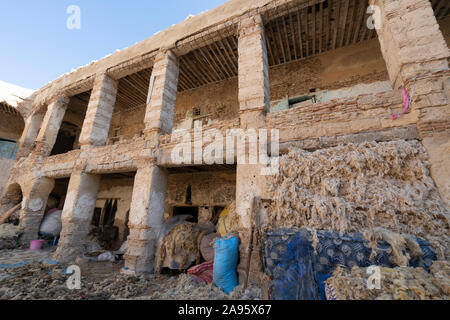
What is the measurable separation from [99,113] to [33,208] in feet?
13.7

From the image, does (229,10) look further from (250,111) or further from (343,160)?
(343,160)

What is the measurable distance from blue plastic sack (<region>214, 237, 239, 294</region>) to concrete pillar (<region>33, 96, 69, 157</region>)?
8.17 metres

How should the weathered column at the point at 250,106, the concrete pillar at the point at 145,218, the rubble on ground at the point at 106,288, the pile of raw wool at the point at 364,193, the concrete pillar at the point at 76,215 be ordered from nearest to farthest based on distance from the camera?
the pile of raw wool at the point at 364,193 → the rubble on ground at the point at 106,288 → the weathered column at the point at 250,106 → the concrete pillar at the point at 145,218 → the concrete pillar at the point at 76,215

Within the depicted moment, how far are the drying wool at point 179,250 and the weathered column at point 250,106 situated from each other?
138cm

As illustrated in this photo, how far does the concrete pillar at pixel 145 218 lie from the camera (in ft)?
13.9

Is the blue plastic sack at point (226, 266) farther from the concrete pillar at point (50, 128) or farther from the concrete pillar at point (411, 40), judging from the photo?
the concrete pillar at point (50, 128)

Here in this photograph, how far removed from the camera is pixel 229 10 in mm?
5016

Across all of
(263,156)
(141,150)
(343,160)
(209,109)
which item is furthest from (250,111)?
(209,109)

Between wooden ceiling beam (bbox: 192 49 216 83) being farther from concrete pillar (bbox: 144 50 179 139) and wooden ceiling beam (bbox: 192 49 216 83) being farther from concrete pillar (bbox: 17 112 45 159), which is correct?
concrete pillar (bbox: 17 112 45 159)

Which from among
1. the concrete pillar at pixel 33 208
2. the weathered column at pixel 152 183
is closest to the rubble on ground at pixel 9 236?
the concrete pillar at pixel 33 208

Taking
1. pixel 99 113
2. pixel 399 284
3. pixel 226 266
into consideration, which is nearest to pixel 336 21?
pixel 399 284

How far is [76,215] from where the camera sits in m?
5.57

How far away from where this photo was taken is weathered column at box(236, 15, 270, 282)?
3354 millimetres

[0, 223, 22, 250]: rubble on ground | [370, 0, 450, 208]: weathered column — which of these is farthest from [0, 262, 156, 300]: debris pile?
[370, 0, 450, 208]: weathered column
